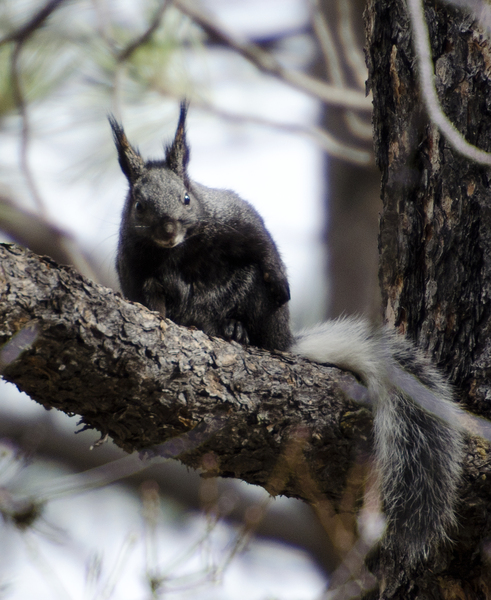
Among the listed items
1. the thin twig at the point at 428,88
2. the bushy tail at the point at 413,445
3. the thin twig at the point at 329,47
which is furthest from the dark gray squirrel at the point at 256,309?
the thin twig at the point at 329,47

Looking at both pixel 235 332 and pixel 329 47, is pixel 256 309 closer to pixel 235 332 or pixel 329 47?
pixel 235 332

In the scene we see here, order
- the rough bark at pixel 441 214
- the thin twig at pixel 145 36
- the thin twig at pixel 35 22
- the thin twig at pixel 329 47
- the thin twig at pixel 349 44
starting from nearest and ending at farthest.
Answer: the rough bark at pixel 441 214, the thin twig at pixel 35 22, the thin twig at pixel 145 36, the thin twig at pixel 329 47, the thin twig at pixel 349 44

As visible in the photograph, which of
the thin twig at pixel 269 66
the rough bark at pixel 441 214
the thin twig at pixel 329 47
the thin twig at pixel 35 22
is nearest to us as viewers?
the rough bark at pixel 441 214

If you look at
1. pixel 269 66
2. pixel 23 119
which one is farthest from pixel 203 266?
pixel 269 66

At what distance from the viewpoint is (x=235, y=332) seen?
208 centimetres

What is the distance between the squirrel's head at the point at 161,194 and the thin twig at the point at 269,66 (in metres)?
0.99

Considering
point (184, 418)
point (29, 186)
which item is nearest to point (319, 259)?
point (29, 186)

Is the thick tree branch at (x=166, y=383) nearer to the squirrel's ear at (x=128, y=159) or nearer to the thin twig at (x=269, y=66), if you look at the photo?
the squirrel's ear at (x=128, y=159)

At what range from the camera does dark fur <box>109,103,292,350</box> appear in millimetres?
2090

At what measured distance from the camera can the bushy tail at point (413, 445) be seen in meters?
1.55

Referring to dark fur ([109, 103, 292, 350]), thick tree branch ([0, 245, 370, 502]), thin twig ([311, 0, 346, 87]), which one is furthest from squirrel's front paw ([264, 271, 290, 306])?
thin twig ([311, 0, 346, 87])

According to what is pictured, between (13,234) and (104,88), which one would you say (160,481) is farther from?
(104,88)

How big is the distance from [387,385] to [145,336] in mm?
671

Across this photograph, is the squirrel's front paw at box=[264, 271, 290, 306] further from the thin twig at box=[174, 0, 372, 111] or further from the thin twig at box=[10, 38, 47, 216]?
the thin twig at box=[174, 0, 372, 111]
